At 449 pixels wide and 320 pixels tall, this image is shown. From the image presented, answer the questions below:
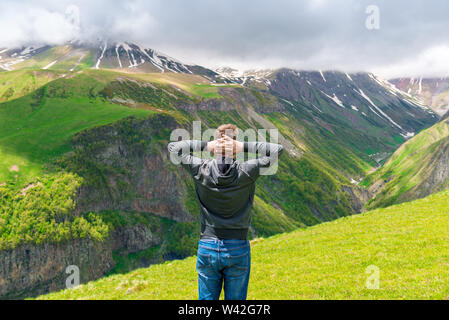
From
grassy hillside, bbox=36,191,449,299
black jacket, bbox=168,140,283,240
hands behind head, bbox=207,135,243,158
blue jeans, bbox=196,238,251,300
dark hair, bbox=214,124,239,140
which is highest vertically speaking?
dark hair, bbox=214,124,239,140

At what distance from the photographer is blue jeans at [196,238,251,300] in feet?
21.9

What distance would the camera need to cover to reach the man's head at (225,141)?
639cm

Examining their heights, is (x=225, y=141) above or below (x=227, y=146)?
above

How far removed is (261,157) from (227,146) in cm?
84

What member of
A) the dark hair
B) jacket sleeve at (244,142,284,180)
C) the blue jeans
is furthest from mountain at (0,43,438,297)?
jacket sleeve at (244,142,284,180)

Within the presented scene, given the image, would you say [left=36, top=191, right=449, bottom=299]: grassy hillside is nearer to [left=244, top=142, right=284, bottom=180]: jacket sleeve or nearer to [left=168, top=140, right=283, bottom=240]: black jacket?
[left=168, top=140, right=283, bottom=240]: black jacket

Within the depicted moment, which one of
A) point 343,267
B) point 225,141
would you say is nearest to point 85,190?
point 343,267

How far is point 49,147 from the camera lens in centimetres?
12650

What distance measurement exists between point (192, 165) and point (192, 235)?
535ft

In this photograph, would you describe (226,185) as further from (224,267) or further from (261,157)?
(224,267)

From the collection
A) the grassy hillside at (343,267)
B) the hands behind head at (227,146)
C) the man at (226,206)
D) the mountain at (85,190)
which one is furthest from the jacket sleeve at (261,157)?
the mountain at (85,190)

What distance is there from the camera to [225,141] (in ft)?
21.0

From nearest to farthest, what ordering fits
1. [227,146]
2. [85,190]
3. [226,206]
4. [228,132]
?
1. [227,146]
2. [228,132]
3. [226,206]
4. [85,190]
